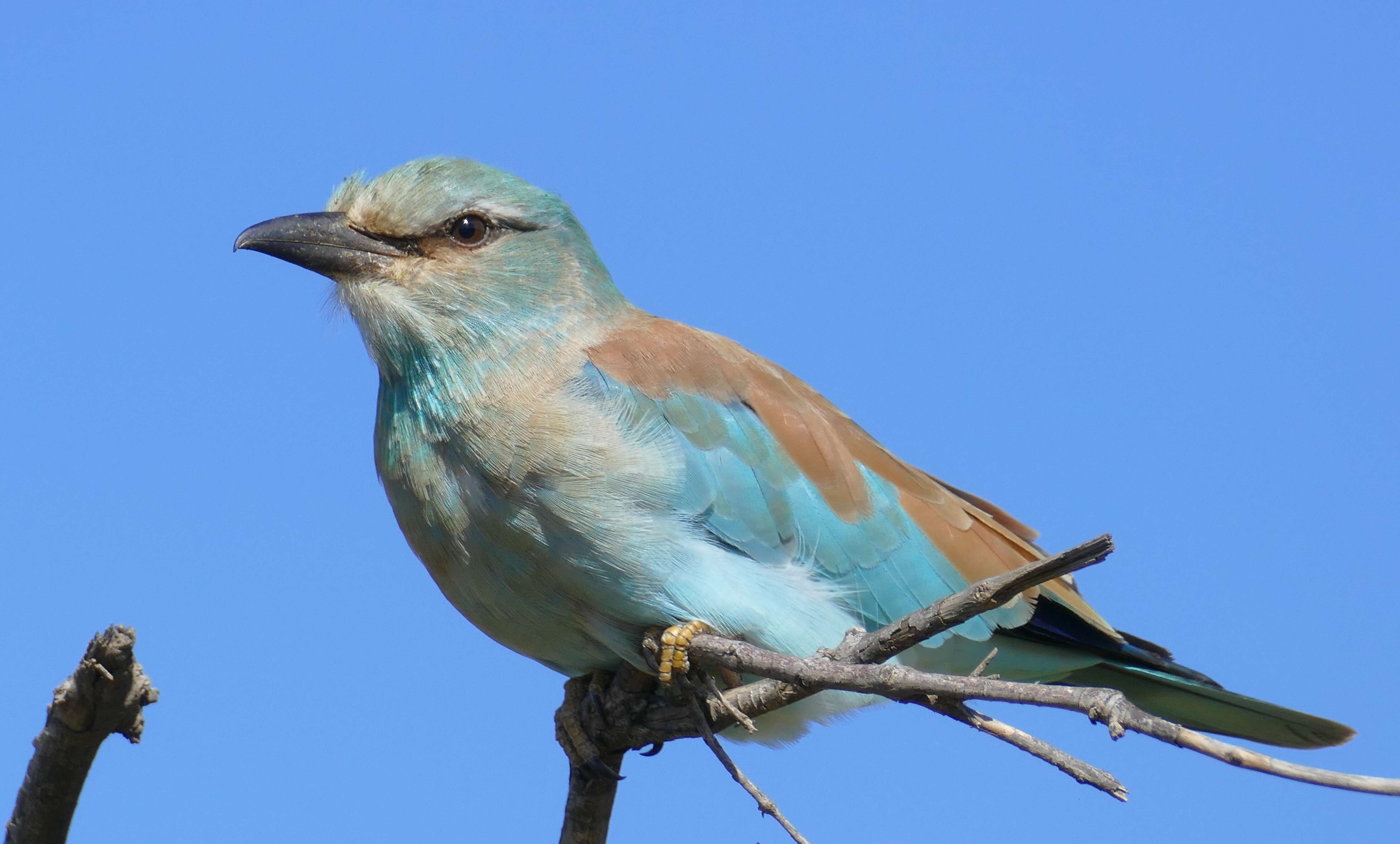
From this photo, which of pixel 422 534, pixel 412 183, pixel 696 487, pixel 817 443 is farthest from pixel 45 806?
pixel 817 443

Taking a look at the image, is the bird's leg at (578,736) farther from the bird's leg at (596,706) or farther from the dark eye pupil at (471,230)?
the dark eye pupil at (471,230)

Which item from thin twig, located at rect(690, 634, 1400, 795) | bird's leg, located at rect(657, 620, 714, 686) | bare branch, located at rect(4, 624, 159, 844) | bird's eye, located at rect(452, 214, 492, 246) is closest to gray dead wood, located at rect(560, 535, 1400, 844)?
thin twig, located at rect(690, 634, 1400, 795)

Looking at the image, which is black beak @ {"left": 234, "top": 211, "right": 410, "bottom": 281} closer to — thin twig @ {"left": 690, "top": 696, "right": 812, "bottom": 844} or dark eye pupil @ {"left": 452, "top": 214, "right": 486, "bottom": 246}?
dark eye pupil @ {"left": 452, "top": 214, "right": 486, "bottom": 246}

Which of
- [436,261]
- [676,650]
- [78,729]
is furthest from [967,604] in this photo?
[436,261]

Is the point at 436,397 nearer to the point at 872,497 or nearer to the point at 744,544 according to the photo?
the point at 744,544

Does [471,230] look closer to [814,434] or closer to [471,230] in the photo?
[471,230]
